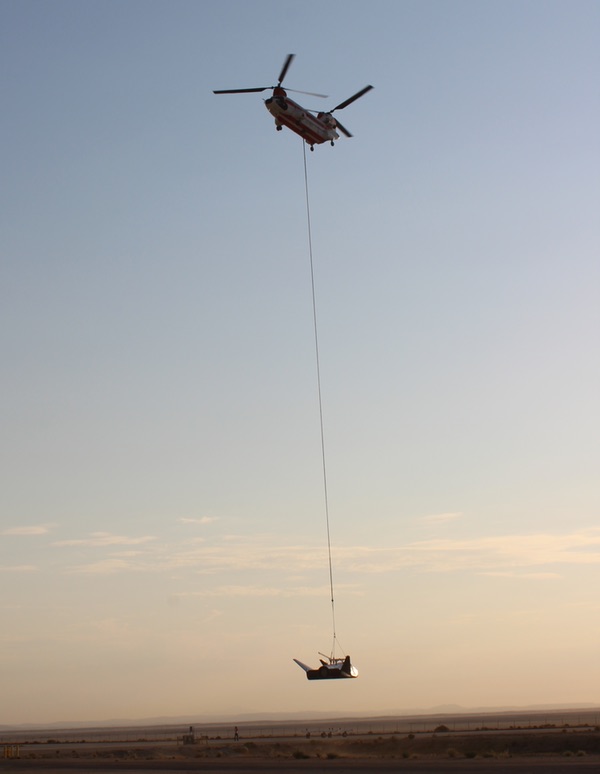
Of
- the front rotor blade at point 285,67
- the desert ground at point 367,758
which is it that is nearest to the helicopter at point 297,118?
the front rotor blade at point 285,67

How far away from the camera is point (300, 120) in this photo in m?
48.6

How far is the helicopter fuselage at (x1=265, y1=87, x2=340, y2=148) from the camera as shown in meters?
47.7

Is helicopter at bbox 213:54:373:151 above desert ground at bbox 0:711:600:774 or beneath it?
above

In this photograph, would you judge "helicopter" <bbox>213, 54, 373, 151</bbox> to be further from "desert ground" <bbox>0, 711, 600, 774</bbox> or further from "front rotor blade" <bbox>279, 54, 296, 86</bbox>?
"desert ground" <bbox>0, 711, 600, 774</bbox>

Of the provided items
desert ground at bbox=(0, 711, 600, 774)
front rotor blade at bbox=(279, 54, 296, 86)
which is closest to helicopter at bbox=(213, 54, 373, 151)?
front rotor blade at bbox=(279, 54, 296, 86)

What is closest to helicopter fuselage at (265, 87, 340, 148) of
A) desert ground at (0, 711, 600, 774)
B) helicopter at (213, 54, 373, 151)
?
helicopter at (213, 54, 373, 151)

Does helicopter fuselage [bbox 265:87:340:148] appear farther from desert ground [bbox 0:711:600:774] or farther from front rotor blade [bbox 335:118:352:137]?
desert ground [bbox 0:711:600:774]

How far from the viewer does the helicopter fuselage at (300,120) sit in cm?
4772

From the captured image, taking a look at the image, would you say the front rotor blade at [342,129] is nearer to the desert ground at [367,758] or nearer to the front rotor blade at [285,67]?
the front rotor blade at [285,67]

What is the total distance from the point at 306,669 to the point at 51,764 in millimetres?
22762

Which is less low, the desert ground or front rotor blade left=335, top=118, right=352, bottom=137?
front rotor blade left=335, top=118, right=352, bottom=137

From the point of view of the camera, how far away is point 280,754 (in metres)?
65.0

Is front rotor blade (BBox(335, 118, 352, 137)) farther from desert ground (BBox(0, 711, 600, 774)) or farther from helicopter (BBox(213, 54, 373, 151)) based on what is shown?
desert ground (BBox(0, 711, 600, 774))

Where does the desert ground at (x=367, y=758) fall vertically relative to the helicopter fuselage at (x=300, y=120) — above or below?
below
